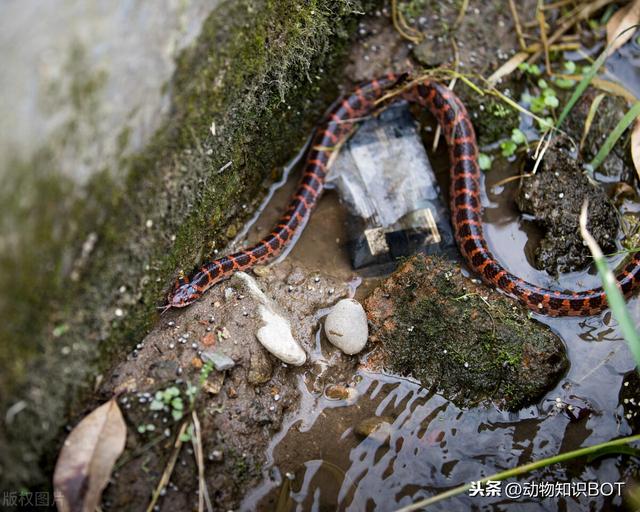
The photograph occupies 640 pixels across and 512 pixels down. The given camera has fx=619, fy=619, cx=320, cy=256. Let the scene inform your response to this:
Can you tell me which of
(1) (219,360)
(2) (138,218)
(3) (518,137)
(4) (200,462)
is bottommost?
(3) (518,137)

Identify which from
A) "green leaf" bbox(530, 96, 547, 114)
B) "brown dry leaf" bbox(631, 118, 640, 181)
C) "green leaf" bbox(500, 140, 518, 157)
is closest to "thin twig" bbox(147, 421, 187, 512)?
"green leaf" bbox(500, 140, 518, 157)

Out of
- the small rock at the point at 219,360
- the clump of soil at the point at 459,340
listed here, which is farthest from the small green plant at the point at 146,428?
the clump of soil at the point at 459,340

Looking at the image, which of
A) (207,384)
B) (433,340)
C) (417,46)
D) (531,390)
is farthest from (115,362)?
(417,46)

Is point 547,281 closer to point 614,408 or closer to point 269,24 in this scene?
point 614,408

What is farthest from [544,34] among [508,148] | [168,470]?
[168,470]

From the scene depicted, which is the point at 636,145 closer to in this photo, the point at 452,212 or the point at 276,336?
the point at 452,212

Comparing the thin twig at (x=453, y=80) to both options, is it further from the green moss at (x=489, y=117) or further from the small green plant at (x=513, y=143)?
the small green plant at (x=513, y=143)
